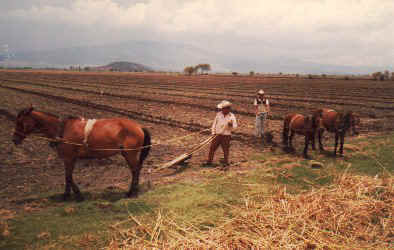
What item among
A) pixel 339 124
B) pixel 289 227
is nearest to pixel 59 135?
pixel 289 227

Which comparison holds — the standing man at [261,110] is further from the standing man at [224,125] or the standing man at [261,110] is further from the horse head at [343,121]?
the standing man at [224,125]

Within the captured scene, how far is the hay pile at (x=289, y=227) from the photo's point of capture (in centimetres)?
411

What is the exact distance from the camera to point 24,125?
5703mm

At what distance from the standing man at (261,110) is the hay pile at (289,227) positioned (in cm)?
584

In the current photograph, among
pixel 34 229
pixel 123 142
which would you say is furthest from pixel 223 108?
pixel 34 229

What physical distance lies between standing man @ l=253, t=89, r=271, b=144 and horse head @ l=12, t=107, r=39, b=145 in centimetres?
828

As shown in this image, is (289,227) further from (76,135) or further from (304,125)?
(304,125)

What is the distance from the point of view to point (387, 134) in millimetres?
12945

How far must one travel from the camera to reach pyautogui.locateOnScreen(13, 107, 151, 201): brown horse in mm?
5711

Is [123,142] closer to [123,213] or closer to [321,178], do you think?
[123,213]

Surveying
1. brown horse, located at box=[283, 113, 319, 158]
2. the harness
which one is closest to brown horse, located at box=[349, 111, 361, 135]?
brown horse, located at box=[283, 113, 319, 158]

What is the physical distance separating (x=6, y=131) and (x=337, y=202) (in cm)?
1317

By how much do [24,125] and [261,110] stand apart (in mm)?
8797

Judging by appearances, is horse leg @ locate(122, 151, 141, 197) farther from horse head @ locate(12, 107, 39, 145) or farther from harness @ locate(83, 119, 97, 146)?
horse head @ locate(12, 107, 39, 145)
